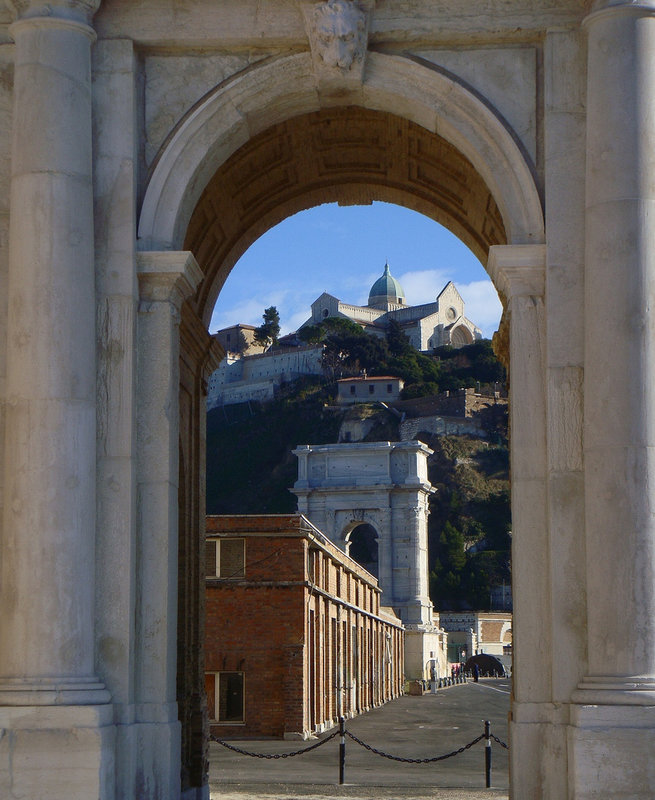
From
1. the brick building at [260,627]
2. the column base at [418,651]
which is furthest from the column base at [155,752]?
the column base at [418,651]

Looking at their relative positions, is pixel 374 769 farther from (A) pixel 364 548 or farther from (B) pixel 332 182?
(A) pixel 364 548

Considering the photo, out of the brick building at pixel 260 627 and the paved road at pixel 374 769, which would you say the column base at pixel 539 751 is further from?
the brick building at pixel 260 627

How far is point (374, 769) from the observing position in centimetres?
2814

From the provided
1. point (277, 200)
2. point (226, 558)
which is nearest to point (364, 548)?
point (226, 558)

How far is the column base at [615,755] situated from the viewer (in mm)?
12445

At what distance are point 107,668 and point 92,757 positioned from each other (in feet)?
3.56

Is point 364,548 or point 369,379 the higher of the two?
point 369,379

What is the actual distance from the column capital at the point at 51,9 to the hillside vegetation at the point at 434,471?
442 feet

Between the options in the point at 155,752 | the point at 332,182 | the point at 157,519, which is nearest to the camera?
the point at 155,752

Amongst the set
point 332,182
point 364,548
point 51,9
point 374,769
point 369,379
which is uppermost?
point 369,379

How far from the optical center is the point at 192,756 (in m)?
16.6

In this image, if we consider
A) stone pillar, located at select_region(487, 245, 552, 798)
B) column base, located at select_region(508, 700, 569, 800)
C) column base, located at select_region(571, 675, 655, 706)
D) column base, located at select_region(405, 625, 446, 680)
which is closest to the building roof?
column base, located at select_region(405, 625, 446, 680)

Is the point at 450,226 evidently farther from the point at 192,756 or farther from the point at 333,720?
the point at 333,720

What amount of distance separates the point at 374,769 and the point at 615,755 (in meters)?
16.3
